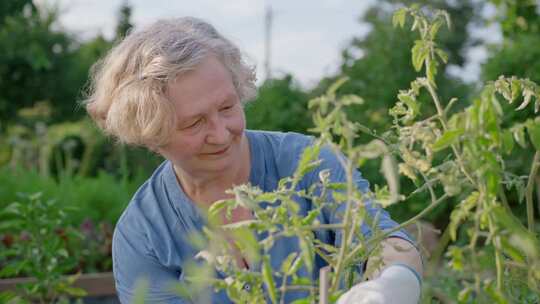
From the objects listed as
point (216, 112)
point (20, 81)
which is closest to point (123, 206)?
point (216, 112)

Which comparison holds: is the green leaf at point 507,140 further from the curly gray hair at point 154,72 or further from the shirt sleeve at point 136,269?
the shirt sleeve at point 136,269

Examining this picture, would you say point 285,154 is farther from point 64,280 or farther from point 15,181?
point 15,181

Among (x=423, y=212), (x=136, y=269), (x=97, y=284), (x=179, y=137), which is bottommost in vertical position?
(x=97, y=284)

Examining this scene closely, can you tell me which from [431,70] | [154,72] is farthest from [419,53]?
[154,72]

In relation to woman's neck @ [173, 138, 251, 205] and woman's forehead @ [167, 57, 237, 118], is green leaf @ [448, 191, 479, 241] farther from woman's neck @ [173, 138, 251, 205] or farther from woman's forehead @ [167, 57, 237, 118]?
woman's neck @ [173, 138, 251, 205]

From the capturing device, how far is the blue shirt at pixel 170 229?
80.8 inches

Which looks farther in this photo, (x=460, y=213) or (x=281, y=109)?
(x=281, y=109)

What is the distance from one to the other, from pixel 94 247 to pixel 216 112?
214cm

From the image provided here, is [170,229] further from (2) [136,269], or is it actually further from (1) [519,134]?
(1) [519,134]

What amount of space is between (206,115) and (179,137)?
10cm

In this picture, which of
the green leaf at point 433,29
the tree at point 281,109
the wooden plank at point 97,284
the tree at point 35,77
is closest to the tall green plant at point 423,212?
the green leaf at point 433,29

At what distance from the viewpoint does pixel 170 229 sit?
2123 millimetres

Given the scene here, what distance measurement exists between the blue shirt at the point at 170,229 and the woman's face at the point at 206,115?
0.76 feet

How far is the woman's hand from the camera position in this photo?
98 centimetres
